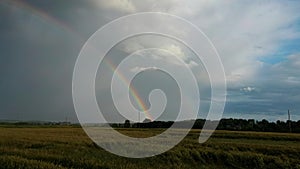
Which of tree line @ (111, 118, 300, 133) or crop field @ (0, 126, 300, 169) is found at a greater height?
tree line @ (111, 118, 300, 133)

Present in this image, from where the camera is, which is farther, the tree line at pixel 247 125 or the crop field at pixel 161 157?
the tree line at pixel 247 125

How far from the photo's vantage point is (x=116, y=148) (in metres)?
28.2

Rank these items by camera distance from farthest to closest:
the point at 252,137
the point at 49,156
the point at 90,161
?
the point at 252,137, the point at 49,156, the point at 90,161

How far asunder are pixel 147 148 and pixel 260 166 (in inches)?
324

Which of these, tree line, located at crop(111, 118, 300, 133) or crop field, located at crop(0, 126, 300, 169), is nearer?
crop field, located at crop(0, 126, 300, 169)

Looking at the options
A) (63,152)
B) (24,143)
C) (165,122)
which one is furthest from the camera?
(165,122)

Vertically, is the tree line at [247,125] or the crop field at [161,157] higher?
the tree line at [247,125]

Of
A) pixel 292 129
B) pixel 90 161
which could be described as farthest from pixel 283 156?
pixel 292 129

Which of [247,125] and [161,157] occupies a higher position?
[247,125]

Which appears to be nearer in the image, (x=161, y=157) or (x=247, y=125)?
(x=161, y=157)

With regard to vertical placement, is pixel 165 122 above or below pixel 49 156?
above

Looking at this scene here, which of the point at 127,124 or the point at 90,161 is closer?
the point at 90,161

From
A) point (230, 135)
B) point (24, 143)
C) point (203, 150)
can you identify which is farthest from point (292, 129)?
point (24, 143)

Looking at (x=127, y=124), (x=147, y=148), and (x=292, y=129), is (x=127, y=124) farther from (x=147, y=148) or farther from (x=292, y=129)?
(x=147, y=148)
